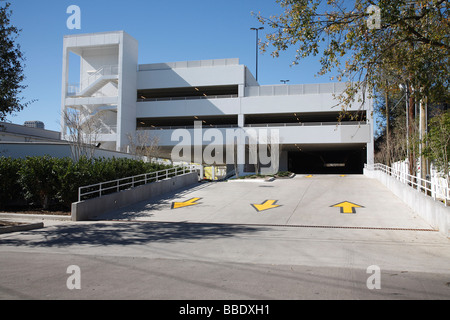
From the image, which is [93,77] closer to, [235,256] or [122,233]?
[122,233]

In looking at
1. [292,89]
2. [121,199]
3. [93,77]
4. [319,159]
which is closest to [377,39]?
[121,199]

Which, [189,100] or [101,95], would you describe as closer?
[101,95]

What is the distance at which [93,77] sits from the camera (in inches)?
1790

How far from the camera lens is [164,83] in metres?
46.9

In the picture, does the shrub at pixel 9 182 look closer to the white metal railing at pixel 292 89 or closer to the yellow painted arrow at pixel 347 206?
the yellow painted arrow at pixel 347 206

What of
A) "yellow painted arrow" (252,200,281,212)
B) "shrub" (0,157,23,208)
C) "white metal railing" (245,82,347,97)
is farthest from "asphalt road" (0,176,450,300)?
"white metal railing" (245,82,347,97)

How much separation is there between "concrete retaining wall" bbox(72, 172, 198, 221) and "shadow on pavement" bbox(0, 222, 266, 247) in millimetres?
1373

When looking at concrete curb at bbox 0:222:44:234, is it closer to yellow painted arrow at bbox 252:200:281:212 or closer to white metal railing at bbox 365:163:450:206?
yellow painted arrow at bbox 252:200:281:212

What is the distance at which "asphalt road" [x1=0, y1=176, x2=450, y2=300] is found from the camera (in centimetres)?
570

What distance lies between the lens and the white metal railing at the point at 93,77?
43.6 m

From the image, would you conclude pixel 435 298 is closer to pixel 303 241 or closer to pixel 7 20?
pixel 303 241

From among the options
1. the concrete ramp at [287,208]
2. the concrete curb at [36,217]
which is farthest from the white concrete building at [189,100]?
the concrete curb at [36,217]

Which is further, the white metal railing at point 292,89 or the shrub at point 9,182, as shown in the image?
the white metal railing at point 292,89

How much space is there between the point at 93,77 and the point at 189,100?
11.7 metres
